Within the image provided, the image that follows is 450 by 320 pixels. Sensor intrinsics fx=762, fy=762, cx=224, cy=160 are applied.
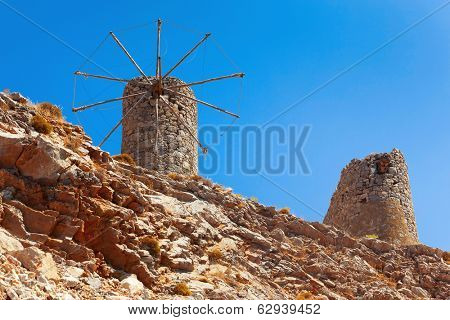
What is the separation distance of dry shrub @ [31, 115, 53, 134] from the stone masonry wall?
204 inches

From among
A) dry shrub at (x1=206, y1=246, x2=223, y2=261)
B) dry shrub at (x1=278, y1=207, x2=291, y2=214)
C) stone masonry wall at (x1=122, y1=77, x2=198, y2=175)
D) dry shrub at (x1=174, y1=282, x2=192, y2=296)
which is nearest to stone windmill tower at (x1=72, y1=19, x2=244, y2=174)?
stone masonry wall at (x1=122, y1=77, x2=198, y2=175)

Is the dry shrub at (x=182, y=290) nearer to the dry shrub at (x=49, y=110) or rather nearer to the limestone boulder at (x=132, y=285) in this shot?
the limestone boulder at (x=132, y=285)

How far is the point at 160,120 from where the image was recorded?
1966 cm

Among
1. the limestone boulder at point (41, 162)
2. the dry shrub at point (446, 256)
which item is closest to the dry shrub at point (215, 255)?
the limestone boulder at point (41, 162)

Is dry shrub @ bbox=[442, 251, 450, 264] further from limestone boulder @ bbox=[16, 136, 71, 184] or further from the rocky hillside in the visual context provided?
limestone boulder @ bbox=[16, 136, 71, 184]

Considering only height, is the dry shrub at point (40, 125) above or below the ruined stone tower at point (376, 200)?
below

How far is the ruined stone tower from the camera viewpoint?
20719 mm

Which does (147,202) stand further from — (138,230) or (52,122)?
(52,122)

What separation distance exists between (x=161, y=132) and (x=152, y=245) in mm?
7219

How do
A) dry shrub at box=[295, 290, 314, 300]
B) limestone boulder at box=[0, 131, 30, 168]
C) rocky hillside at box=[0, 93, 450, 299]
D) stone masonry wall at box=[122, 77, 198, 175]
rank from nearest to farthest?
rocky hillside at box=[0, 93, 450, 299] → limestone boulder at box=[0, 131, 30, 168] → dry shrub at box=[295, 290, 314, 300] → stone masonry wall at box=[122, 77, 198, 175]

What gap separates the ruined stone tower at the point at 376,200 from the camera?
68.0 ft

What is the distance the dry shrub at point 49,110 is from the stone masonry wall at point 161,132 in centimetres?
425

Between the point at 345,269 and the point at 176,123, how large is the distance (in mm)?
6366

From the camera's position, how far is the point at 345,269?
15.7m
